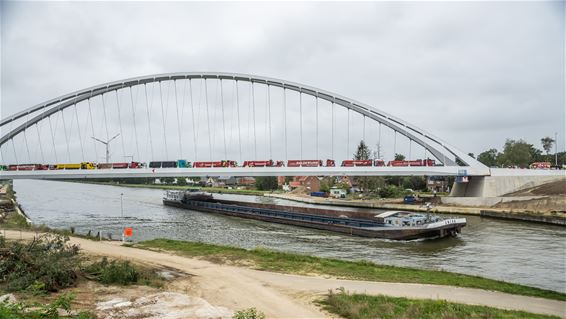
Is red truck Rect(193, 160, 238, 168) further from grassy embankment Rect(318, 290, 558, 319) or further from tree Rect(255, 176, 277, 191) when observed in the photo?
tree Rect(255, 176, 277, 191)

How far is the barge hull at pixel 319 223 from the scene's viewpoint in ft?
100.0

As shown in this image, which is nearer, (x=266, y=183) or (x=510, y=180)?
(x=510, y=180)

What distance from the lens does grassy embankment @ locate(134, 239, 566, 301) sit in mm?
14810

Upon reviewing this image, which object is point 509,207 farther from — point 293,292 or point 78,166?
point 78,166

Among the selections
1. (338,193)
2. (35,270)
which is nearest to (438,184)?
(338,193)

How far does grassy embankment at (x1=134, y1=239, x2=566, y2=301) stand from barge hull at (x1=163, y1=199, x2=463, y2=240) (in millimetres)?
13175

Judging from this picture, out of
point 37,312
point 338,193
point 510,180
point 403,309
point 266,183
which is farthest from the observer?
point 266,183

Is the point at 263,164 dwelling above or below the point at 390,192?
above

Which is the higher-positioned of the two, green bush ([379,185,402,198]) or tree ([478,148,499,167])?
tree ([478,148,499,167])

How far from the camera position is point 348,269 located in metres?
17.4

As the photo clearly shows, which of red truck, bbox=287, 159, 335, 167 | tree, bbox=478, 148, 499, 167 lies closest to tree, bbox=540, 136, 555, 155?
tree, bbox=478, 148, 499, 167

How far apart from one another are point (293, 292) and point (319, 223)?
83.0ft

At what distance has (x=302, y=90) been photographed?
2153 inches

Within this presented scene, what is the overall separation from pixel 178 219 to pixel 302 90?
2416 cm
